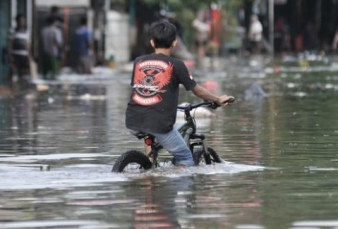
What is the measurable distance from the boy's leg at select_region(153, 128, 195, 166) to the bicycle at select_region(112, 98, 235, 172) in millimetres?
116

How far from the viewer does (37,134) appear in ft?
66.3

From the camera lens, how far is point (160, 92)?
13.7 m

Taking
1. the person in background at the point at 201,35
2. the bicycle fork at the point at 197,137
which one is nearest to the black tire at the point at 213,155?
the bicycle fork at the point at 197,137

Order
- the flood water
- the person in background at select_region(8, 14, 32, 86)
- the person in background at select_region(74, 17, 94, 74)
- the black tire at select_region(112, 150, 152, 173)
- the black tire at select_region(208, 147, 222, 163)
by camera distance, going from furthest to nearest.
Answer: the person in background at select_region(74, 17, 94, 74), the person in background at select_region(8, 14, 32, 86), the black tire at select_region(208, 147, 222, 163), the black tire at select_region(112, 150, 152, 173), the flood water

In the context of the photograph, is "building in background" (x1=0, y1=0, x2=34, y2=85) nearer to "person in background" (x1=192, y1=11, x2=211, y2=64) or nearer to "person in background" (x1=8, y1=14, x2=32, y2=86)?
"person in background" (x1=8, y1=14, x2=32, y2=86)

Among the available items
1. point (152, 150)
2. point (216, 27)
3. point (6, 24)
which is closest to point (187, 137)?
point (152, 150)

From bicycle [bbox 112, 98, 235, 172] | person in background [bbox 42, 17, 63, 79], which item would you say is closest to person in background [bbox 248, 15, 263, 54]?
person in background [bbox 42, 17, 63, 79]

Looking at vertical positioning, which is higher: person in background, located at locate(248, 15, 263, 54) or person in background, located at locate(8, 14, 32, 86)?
person in background, located at locate(8, 14, 32, 86)

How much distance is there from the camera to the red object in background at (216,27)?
76688mm

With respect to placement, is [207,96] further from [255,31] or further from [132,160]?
[255,31]

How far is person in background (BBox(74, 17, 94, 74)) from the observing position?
45.2 m

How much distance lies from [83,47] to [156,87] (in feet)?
104

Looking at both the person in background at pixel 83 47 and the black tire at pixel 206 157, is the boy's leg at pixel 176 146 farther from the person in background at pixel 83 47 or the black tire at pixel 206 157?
the person in background at pixel 83 47

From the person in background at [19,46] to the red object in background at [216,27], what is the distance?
124 feet
